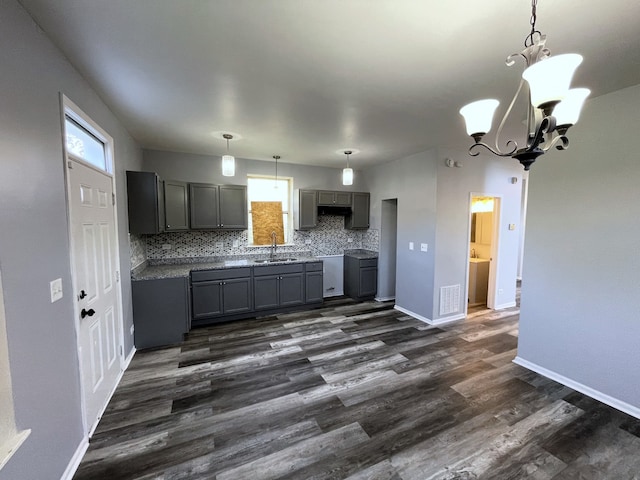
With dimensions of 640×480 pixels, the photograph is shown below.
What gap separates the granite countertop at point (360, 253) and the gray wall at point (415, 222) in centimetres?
68

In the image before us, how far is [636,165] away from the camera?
84.1 inches

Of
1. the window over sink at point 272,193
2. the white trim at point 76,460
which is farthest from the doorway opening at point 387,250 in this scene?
the white trim at point 76,460

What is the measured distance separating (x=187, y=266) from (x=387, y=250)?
359 cm

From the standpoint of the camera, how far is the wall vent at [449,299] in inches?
161

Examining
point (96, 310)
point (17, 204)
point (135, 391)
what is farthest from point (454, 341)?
point (17, 204)

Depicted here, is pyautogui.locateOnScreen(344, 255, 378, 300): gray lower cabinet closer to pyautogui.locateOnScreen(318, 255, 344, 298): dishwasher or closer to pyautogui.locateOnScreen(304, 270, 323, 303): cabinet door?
pyautogui.locateOnScreen(318, 255, 344, 298): dishwasher

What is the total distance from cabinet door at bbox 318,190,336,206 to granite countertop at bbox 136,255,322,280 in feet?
3.65

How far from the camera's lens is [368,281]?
5.18m

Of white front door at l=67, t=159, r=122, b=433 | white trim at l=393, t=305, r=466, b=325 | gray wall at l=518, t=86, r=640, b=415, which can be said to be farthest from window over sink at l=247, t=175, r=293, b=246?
gray wall at l=518, t=86, r=640, b=415

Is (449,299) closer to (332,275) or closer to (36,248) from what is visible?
(332,275)

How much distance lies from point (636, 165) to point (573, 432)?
2166 millimetres

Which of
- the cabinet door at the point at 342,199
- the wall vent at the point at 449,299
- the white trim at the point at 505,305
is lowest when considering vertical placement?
the white trim at the point at 505,305

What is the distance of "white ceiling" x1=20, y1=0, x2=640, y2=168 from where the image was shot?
137 cm

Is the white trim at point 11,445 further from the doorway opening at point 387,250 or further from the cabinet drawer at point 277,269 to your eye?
the doorway opening at point 387,250
